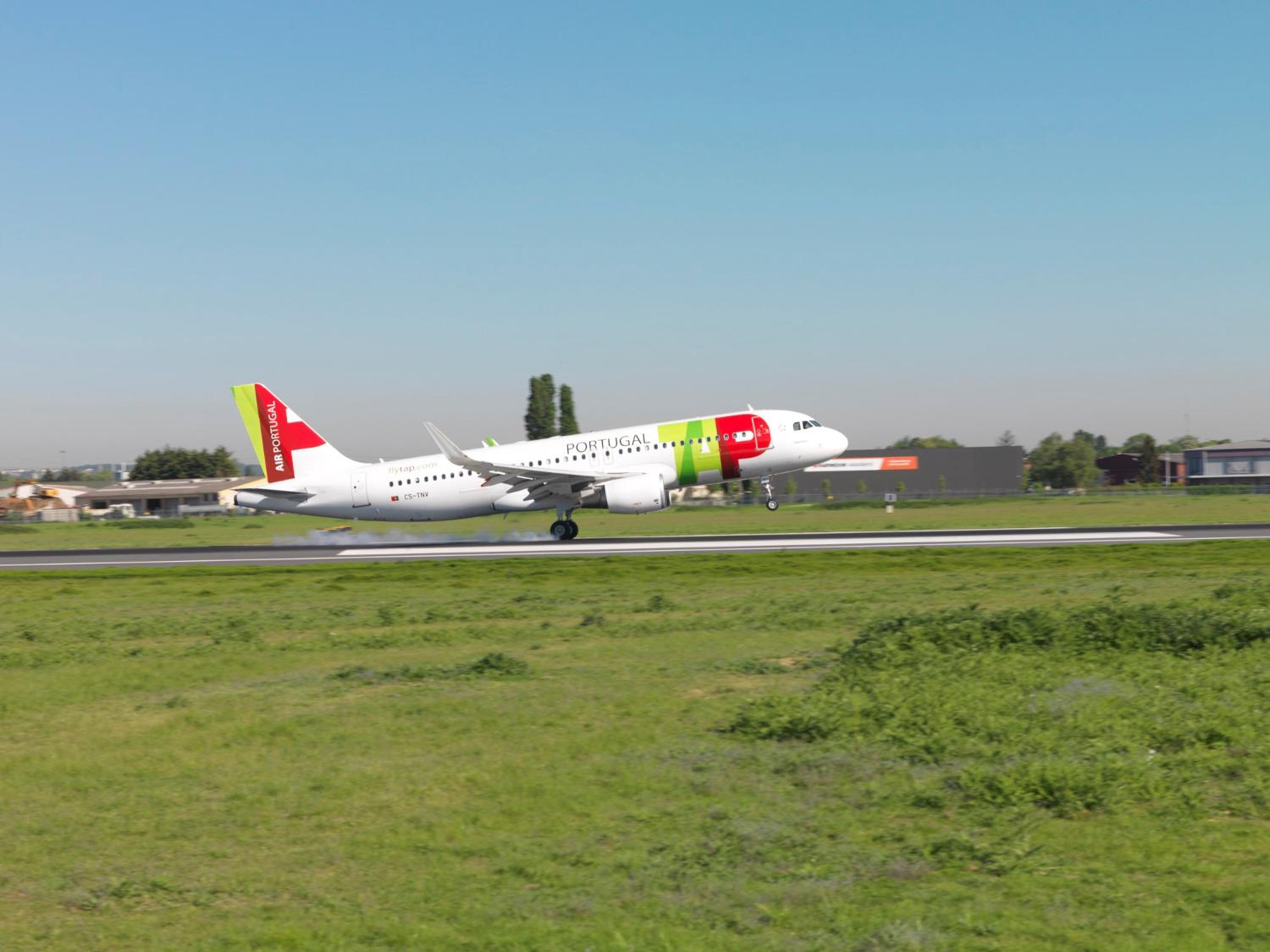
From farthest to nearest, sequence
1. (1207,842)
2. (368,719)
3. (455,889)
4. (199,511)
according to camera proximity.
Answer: (199,511) → (368,719) → (1207,842) → (455,889)

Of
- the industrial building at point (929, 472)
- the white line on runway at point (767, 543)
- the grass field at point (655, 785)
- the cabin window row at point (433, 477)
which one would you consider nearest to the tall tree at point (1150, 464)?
the industrial building at point (929, 472)

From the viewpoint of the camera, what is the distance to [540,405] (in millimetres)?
138625

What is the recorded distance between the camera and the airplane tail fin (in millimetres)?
52375

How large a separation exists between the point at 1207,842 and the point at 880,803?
9.68ft

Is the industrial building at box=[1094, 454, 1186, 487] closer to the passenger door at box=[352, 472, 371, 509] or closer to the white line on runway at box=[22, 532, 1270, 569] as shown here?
the white line on runway at box=[22, 532, 1270, 569]

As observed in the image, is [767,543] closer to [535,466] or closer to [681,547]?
[681,547]

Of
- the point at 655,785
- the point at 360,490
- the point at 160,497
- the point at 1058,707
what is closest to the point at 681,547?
the point at 360,490

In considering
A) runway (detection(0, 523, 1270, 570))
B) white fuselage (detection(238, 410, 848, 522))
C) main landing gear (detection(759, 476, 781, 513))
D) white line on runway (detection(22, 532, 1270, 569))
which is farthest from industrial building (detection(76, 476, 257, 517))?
main landing gear (detection(759, 476, 781, 513))

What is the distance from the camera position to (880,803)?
1109 cm

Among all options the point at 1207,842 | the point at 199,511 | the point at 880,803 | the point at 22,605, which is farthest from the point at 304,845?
the point at 199,511

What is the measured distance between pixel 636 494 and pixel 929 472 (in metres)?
90.3

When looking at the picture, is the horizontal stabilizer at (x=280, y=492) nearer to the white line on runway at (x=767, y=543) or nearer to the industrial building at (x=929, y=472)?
the white line on runway at (x=767, y=543)

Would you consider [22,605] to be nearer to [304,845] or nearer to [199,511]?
[304,845]

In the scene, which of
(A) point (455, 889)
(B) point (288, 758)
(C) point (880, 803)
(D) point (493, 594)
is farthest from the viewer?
(D) point (493, 594)
